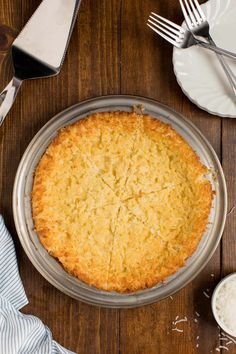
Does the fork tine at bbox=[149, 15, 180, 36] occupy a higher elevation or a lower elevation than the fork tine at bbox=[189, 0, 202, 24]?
lower

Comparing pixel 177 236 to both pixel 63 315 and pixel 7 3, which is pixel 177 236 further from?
pixel 7 3

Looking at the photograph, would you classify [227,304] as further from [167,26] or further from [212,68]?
[167,26]

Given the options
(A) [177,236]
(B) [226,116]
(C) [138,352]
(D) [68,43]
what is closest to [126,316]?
(C) [138,352]

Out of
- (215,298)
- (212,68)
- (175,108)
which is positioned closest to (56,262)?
(215,298)

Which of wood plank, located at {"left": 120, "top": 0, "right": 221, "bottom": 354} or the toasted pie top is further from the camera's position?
wood plank, located at {"left": 120, "top": 0, "right": 221, "bottom": 354}

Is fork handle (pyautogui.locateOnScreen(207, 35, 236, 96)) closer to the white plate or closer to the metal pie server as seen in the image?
the white plate

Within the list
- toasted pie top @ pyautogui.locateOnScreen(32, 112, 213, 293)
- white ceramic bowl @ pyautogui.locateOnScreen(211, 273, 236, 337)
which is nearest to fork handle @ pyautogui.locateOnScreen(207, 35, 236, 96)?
toasted pie top @ pyautogui.locateOnScreen(32, 112, 213, 293)
